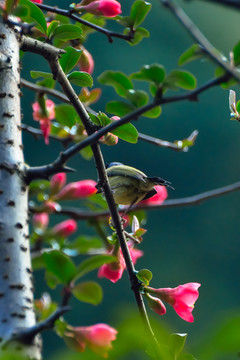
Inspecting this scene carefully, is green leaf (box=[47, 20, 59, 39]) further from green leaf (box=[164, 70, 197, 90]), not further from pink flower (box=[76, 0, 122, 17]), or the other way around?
green leaf (box=[164, 70, 197, 90])

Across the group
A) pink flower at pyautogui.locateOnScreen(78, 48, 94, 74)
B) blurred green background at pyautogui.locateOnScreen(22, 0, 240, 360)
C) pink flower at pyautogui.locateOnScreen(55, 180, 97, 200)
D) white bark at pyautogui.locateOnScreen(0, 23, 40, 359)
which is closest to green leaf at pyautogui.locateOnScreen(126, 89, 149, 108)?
white bark at pyautogui.locateOnScreen(0, 23, 40, 359)

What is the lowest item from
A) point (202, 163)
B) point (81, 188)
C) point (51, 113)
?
point (202, 163)

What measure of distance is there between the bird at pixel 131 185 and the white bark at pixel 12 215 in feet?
1.24

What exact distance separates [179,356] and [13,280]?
7.2 inches

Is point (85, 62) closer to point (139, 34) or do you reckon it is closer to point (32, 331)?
point (139, 34)

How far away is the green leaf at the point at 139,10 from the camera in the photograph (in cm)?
75

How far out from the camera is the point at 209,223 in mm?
6723

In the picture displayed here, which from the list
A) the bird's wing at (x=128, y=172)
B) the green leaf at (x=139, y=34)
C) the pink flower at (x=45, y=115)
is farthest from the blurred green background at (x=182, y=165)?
the green leaf at (x=139, y=34)

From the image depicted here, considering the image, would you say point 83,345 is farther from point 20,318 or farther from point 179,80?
point 179,80

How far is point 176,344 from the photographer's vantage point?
49cm

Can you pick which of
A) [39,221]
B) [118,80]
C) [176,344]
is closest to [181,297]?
[176,344]

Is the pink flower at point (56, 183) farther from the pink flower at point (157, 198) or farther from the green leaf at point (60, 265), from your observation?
the green leaf at point (60, 265)

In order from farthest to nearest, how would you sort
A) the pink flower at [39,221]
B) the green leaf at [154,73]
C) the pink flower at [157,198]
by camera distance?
the pink flower at [39,221], the pink flower at [157,198], the green leaf at [154,73]

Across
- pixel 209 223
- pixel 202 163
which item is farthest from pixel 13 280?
pixel 209 223
